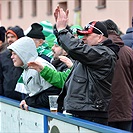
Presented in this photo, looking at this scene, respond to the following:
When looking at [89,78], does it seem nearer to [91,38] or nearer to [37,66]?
[91,38]

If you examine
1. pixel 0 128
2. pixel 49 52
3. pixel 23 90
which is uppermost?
pixel 49 52

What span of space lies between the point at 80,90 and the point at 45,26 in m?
3.06

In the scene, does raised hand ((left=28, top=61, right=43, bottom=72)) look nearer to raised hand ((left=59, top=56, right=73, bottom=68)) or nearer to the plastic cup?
the plastic cup

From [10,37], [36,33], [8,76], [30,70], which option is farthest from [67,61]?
[10,37]

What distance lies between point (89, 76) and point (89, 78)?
2 centimetres

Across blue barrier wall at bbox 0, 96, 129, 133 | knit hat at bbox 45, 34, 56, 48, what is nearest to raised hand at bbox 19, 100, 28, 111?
blue barrier wall at bbox 0, 96, 129, 133

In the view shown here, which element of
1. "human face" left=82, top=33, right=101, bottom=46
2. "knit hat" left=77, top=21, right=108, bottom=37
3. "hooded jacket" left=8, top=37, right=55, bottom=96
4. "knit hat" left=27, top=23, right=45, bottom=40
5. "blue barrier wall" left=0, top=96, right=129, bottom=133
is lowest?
"blue barrier wall" left=0, top=96, right=129, bottom=133

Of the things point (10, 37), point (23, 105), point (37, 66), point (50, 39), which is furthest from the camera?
point (10, 37)

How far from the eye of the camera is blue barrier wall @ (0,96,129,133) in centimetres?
410

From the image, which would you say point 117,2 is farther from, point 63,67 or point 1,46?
point 63,67

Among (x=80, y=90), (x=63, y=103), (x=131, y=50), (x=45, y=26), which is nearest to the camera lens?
(x=80, y=90)

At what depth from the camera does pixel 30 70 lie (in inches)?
209

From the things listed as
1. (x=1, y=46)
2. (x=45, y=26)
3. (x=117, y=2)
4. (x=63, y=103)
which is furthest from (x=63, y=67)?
(x=117, y=2)

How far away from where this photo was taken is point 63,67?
5512 mm
